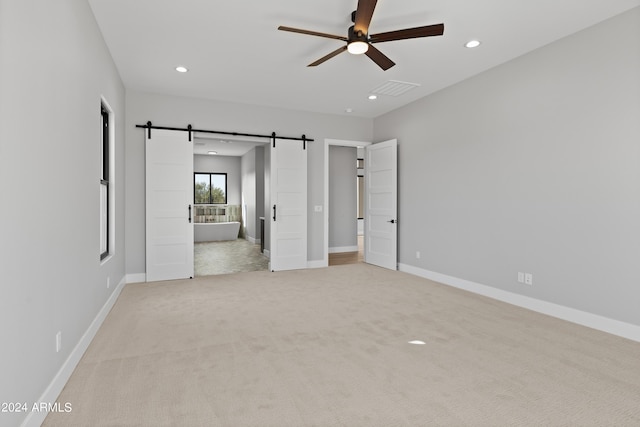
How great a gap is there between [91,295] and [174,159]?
2.81 meters

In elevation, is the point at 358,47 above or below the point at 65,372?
above

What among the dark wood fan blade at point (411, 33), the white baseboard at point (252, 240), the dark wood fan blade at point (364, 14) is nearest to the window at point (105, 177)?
the dark wood fan blade at point (364, 14)

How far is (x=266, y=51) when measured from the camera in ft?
12.7

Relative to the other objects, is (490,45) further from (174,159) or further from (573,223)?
(174,159)

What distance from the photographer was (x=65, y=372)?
226 centimetres

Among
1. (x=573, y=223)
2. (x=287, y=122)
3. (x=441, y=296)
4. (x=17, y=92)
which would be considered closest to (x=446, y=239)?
(x=441, y=296)

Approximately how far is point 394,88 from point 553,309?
3.48 m

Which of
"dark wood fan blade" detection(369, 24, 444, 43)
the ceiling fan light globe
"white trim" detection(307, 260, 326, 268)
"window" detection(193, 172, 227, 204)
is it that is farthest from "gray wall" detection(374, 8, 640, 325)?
"window" detection(193, 172, 227, 204)

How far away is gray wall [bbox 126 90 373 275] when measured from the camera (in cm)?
515

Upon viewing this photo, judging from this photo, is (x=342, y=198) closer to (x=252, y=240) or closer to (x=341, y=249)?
(x=341, y=249)

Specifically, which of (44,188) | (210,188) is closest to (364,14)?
(44,188)

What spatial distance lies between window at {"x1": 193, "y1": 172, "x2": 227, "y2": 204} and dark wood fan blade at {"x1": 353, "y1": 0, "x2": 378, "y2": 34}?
9.85 metres

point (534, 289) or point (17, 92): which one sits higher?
point (17, 92)

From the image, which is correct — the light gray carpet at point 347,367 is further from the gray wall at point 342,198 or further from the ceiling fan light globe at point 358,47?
the gray wall at point 342,198
